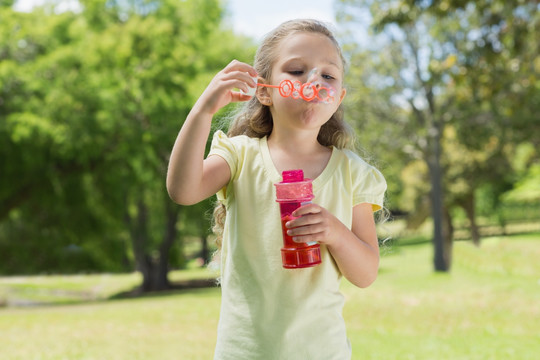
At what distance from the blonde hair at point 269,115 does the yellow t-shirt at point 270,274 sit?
16 centimetres

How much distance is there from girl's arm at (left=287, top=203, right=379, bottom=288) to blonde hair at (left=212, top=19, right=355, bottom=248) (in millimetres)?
291

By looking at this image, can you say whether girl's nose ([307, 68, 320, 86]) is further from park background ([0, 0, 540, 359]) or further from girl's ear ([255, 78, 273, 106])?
park background ([0, 0, 540, 359])

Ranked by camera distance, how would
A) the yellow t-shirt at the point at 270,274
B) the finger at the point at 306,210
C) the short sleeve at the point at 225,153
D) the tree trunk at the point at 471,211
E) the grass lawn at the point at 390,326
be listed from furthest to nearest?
1. the tree trunk at the point at 471,211
2. the grass lawn at the point at 390,326
3. the short sleeve at the point at 225,153
4. the yellow t-shirt at the point at 270,274
5. the finger at the point at 306,210

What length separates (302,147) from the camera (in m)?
1.91

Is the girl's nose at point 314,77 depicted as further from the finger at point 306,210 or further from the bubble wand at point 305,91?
the finger at point 306,210

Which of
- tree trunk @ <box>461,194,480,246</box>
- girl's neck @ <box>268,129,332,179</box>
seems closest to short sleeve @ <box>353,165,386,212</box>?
girl's neck @ <box>268,129,332,179</box>

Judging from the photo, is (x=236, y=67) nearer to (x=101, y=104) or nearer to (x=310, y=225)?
(x=310, y=225)

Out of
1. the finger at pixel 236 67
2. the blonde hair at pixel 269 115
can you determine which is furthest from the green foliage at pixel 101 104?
the finger at pixel 236 67

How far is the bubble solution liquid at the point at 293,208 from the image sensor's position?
1605 mm

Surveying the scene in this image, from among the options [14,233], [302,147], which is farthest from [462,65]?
[14,233]

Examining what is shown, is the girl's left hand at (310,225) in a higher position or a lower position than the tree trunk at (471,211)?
higher

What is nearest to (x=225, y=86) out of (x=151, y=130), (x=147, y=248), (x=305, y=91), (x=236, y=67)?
(x=236, y=67)

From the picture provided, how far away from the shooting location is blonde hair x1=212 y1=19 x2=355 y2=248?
1.90 meters

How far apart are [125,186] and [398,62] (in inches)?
373
